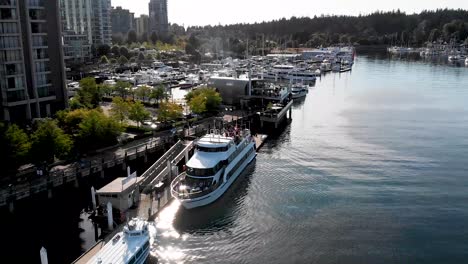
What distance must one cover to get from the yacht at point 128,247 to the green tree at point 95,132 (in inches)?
959

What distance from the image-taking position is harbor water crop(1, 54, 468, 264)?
40.3 m

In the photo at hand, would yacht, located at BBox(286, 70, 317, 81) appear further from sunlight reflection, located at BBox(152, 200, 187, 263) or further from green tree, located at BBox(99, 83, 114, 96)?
sunlight reflection, located at BBox(152, 200, 187, 263)

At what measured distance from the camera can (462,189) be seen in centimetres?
5431

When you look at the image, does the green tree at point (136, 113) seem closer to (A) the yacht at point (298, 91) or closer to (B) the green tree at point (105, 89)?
(B) the green tree at point (105, 89)

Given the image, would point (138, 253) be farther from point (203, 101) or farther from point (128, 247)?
point (203, 101)

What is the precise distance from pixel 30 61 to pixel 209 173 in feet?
132

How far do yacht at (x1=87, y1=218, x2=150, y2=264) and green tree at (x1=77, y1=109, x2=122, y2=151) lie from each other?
24353 millimetres

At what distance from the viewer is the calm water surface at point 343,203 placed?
40531mm

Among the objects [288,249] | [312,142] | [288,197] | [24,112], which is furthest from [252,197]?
[24,112]

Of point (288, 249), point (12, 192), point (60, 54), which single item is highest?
point (60, 54)

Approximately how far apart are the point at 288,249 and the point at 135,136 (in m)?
34.6

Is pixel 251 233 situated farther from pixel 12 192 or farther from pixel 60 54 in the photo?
pixel 60 54

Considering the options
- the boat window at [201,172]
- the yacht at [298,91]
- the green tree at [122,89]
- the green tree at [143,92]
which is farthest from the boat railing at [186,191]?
the yacht at [298,91]

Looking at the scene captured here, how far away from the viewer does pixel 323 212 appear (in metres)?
48.1
